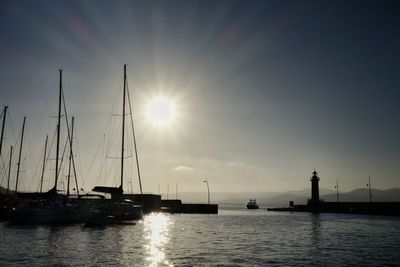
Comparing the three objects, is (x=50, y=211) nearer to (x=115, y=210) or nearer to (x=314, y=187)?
(x=115, y=210)

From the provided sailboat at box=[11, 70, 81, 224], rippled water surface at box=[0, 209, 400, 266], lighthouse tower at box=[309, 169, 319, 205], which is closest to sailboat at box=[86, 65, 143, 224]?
sailboat at box=[11, 70, 81, 224]

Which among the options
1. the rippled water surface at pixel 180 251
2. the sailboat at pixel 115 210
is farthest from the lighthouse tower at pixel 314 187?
the rippled water surface at pixel 180 251

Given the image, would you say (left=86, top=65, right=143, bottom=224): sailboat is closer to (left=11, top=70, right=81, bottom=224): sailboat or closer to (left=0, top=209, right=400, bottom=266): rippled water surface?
(left=11, top=70, right=81, bottom=224): sailboat

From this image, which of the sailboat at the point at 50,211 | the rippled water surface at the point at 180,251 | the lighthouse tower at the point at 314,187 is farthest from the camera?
the lighthouse tower at the point at 314,187

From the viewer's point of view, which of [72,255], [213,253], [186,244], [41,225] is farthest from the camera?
[41,225]

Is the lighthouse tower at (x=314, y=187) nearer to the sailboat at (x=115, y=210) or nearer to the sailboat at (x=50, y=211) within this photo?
the sailboat at (x=115, y=210)

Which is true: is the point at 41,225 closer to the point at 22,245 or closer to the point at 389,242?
the point at 22,245

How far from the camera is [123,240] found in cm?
4153

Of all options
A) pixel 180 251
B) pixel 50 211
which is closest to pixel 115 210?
pixel 50 211

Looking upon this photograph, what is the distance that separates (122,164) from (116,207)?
25.1ft

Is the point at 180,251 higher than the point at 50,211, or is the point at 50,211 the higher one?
the point at 50,211

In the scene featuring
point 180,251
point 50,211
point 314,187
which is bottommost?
point 180,251

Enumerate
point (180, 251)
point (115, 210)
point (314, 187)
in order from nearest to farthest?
point (180, 251) → point (115, 210) → point (314, 187)

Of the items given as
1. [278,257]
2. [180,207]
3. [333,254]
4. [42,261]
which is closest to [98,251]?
[42,261]
